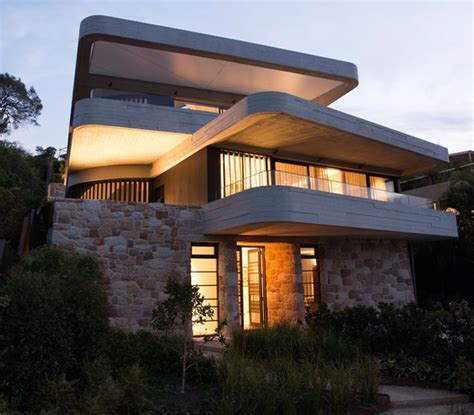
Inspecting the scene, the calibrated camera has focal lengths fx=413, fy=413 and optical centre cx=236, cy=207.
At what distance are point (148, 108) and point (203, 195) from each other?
311cm

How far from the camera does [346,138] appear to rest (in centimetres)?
1309

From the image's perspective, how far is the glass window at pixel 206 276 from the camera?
1197 centimetres

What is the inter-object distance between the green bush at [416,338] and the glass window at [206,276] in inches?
146

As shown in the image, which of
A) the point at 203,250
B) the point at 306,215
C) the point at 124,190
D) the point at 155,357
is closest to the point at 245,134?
the point at 306,215

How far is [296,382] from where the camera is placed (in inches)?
211

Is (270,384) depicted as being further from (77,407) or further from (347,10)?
(347,10)

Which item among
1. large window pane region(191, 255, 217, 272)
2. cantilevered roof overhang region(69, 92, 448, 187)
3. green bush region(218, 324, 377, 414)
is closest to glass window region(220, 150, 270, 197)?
cantilevered roof overhang region(69, 92, 448, 187)

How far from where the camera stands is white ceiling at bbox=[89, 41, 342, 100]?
1450 centimetres

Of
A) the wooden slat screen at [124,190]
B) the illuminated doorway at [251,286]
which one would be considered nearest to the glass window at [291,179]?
the illuminated doorway at [251,286]

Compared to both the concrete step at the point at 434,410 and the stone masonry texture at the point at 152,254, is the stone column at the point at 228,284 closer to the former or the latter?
the stone masonry texture at the point at 152,254

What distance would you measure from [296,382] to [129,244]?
7.00 m

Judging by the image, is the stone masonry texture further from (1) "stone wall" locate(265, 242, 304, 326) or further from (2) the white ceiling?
(2) the white ceiling

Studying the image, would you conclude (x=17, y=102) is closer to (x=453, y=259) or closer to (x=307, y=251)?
(x=307, y=251)

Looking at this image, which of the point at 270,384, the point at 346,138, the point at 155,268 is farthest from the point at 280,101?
the point at 270,384
